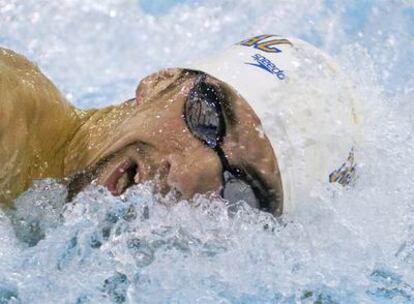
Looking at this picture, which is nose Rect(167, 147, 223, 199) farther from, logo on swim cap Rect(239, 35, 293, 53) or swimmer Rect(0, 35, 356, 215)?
logo on swim cap Rect(239, 35, 293, 53)

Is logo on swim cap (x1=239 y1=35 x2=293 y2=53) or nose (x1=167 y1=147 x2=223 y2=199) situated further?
logo on swim cap (x1=239 y1=35 x2=293 y2=53)

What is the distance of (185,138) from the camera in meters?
2.02

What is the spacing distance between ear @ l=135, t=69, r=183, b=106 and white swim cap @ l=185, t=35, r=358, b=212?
0.04m

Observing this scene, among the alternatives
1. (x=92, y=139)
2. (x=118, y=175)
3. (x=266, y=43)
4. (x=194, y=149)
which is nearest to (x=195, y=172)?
(x=194, y=149)

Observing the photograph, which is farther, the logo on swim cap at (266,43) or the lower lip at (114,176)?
the logo on swim cap at (266,43)

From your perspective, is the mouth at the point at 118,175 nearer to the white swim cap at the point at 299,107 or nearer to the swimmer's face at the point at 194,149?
the swimmer's face at the point at 194,149

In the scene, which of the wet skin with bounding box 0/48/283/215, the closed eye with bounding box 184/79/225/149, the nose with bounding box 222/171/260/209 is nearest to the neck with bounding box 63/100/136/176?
the wet skin with bounding box 0/48/283/215

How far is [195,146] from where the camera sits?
2.02 meters

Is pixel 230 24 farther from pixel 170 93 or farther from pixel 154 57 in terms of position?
pixel 170 93

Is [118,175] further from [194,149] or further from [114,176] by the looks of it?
[194,149]

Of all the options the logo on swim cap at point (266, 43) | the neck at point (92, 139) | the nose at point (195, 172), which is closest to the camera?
the nose at point (195, 172)

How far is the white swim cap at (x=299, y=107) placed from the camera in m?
2.09

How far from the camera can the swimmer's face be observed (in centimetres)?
199

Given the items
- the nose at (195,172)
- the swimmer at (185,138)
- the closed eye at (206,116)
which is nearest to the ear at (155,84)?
the swimmer at (185,138)
